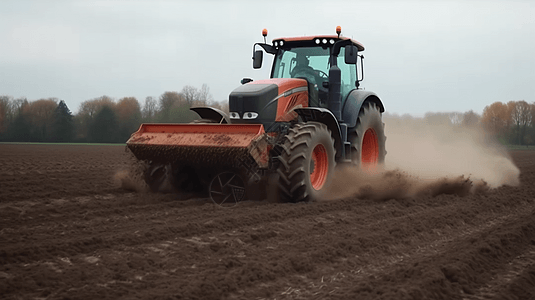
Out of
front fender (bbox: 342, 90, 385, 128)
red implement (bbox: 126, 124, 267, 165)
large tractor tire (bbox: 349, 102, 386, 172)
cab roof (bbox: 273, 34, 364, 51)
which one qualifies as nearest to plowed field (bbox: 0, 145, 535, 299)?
red implement (bbox: 126, 124, 267, 165)

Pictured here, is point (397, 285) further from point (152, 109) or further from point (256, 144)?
point (152, 109)

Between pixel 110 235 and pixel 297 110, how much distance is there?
3746mm

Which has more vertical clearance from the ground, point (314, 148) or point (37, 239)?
point (314, 148)

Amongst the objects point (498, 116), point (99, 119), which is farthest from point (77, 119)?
point (498, 116)

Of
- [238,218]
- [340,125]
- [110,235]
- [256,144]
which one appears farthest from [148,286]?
[340,125]

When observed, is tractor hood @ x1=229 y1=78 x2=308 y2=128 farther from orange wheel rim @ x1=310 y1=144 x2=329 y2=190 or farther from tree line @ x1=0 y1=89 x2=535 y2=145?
tree line @ x1=0 y1=89 x2=535 y2=145

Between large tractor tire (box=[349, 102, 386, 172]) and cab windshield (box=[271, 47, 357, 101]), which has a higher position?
cab windshield (box=[271, 47, 357, 101])

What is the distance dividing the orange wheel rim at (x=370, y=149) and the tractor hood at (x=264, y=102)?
7.32 feet

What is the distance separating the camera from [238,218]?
5.95 m

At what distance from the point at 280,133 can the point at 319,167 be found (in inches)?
32.4

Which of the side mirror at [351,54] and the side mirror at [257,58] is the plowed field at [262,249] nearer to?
the side mirror at [351,54]

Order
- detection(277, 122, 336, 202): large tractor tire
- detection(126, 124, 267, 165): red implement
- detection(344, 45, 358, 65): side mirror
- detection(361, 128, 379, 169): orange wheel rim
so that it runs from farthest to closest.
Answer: detection(361, 128, 379, 169): orange wheel rim
detection(344, 45, 358, 65): side mirror
detection(277, 122, 336, 202): large tractor tire
detection(126, 124, 267, 165): red implement

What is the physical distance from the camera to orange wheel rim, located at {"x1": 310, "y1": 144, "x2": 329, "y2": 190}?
7.69m

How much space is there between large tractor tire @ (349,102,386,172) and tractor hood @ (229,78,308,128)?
1.34 m
